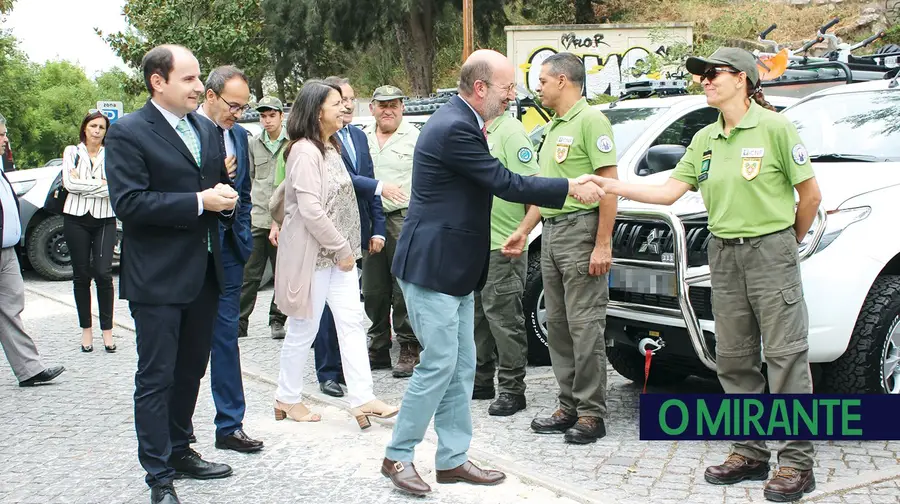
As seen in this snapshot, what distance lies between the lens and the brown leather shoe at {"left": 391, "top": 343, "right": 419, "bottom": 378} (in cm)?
685

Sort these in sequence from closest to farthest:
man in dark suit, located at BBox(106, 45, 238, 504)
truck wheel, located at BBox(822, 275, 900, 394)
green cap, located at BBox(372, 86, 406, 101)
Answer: man in dark suit, located at BBox(106, 45, 238, 504)
truck wheel, located at BBox(822, 275, 900, 394)
green cap, located at BBox(372, 86, 406, 101)

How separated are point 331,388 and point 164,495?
2.17 m

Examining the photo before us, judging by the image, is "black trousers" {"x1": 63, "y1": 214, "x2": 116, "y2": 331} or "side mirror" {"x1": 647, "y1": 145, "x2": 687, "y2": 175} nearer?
"side mirror" {"x1": 647, "y1": 145, "x2": 687, "y2": 175}

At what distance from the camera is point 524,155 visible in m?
5.80

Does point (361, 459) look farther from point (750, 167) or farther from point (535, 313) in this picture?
point (750, 167)

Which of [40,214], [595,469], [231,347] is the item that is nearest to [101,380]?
[231,347]

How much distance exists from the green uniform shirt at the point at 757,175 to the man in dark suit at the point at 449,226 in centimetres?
74

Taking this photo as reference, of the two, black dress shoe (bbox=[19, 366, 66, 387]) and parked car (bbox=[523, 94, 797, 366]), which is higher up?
parked car (bbox=[523, 94, 797, 366])

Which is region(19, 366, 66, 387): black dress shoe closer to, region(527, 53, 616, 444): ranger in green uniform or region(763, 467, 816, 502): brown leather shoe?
region(527, 53, 616, 444): ranger in green uniform

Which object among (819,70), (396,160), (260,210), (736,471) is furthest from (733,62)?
(260,210)

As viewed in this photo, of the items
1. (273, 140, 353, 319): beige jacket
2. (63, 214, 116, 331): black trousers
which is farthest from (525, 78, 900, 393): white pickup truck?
(63, 214, 116, 331): black trousers

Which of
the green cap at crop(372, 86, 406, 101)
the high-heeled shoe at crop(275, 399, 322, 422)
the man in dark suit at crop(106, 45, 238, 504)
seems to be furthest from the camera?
the green cap at crop(372, 86, 406, 101)

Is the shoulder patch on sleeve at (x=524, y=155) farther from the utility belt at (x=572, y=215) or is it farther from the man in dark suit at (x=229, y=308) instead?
the man in dark suit at (x=229, y=308)

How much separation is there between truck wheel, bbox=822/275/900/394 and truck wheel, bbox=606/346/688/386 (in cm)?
150
